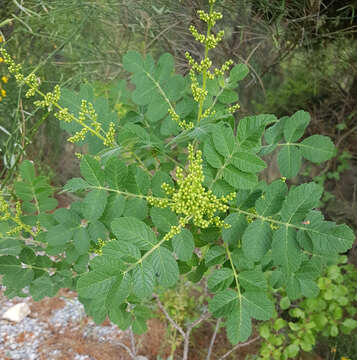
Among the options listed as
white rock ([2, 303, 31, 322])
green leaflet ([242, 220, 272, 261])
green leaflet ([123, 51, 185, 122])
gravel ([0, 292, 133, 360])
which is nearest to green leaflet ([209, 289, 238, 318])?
green leaflet ([242, 220, 272, 261])

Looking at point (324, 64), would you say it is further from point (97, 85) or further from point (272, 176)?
point (97, 85)

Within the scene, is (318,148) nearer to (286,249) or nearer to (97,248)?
(286,249)

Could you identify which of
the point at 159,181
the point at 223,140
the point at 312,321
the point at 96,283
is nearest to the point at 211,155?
the point at 223,140

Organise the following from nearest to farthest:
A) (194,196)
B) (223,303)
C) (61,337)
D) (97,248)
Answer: (194,196), (223,303), (97,248), (61,337)

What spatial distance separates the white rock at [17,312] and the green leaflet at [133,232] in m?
2.03

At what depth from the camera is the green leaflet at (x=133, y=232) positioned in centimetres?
77

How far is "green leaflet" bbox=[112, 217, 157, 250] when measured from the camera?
2.53 feet

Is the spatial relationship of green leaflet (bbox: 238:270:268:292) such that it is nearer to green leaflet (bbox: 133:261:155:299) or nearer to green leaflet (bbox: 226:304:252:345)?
green leaflet (bbox: 226:304:252:345)

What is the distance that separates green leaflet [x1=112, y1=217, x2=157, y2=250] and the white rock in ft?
6.66

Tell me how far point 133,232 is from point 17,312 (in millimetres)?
2062

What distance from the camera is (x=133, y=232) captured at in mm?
783

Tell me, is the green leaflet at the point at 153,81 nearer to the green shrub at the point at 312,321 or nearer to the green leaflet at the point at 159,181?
the green leaflet at the point at 159,181

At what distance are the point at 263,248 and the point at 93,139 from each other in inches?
24.0

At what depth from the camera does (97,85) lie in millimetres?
2750
